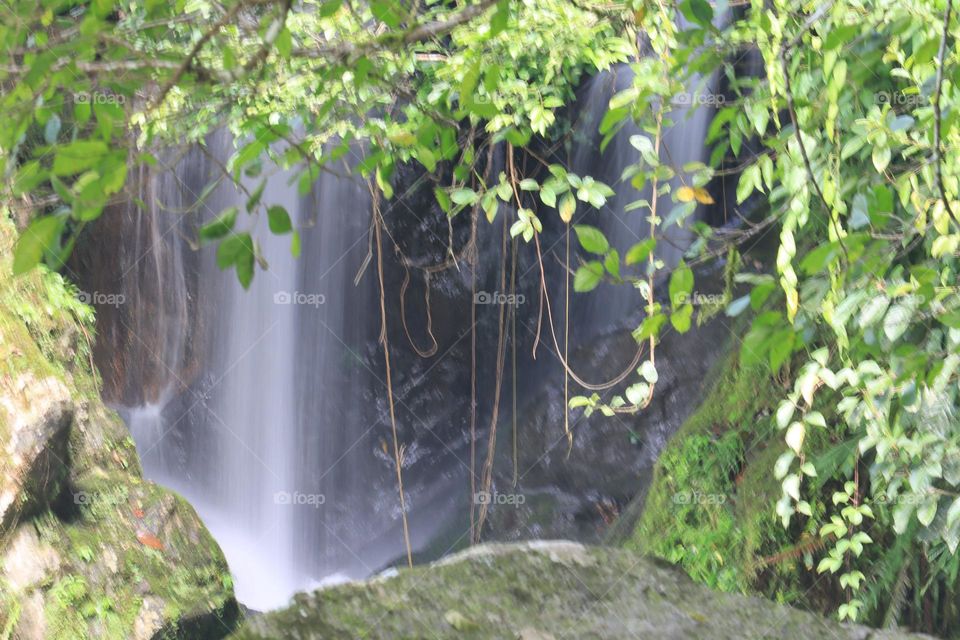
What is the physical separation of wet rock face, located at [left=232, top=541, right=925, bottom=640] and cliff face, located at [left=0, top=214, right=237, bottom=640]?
2.82 meters

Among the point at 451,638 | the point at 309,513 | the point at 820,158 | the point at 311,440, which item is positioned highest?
the point at 820,158

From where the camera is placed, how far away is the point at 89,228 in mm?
7113

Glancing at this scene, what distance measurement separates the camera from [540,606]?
5.90ft

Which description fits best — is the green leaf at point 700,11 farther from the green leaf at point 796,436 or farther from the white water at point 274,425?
the white water at point 274,425

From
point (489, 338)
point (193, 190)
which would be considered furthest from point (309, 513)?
point (193, 190)

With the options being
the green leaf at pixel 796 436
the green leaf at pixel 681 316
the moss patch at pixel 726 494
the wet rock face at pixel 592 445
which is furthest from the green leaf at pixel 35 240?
the wet rock face at pixel 592 445

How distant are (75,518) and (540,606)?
10.8ft

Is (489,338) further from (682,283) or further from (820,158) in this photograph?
(682,283)

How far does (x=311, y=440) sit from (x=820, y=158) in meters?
5.50

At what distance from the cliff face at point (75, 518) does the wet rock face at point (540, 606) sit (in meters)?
2.82

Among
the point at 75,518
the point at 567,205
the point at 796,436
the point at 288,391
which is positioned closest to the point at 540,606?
the point at 567,205

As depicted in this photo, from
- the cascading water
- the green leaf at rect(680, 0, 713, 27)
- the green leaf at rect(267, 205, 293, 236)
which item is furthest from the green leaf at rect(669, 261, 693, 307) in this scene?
the cascading water

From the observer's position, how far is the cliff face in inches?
163

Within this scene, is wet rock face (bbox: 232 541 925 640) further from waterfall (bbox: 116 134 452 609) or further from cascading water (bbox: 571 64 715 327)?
waterfall (bbox: 116 134 452 609)
